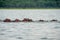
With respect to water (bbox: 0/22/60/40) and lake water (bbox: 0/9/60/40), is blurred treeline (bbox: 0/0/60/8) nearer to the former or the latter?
lake water (bbox: 0/9/60/40)

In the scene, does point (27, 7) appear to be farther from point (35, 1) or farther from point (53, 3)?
point (53, 3)

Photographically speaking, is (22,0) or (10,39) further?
(22,0)

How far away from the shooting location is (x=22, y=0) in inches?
1134

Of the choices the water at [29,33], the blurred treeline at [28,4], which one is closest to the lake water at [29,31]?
the water at [29,33]

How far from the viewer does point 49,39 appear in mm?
4473

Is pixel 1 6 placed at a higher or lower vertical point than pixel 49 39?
lower

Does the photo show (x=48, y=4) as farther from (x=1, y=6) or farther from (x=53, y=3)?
(x=1, y=6)

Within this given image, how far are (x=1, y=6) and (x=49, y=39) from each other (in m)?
24.2

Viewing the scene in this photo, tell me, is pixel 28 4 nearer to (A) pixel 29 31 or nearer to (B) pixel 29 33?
(A) pixel 29 31

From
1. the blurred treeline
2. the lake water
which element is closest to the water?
the lake water

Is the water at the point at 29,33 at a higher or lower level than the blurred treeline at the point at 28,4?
higher

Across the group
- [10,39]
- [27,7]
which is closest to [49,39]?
[10,39]

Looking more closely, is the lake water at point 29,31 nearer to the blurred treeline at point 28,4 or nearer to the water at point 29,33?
the water at point 29,33

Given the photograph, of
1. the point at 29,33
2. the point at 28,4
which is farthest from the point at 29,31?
the point at 28,4
